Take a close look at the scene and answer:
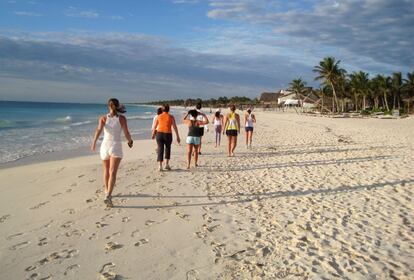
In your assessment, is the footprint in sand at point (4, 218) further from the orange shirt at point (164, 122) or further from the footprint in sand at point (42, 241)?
the orange shirt at point (164, 122)

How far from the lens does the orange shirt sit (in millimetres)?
8484

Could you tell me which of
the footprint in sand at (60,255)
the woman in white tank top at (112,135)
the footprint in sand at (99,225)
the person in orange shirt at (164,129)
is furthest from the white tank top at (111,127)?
the person in orange shirt at (164,129)

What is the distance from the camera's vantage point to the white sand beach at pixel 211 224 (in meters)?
3.88

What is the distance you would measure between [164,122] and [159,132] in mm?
267

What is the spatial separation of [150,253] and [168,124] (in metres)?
4.62

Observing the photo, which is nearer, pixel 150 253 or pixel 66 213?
pixel 150 253

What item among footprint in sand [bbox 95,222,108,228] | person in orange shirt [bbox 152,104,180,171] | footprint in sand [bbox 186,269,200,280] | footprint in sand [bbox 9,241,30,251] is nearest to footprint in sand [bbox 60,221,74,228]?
footprint in sand [bbox 95,222,108,228]

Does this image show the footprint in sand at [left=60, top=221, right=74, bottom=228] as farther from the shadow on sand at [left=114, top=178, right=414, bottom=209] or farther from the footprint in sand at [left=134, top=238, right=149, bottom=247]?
the footprint in sand at [left=134, top=238, right=149, bottom=247]

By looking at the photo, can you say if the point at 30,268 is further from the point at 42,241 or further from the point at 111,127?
the point at 111,127

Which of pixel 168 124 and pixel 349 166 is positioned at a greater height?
pixel 168 124

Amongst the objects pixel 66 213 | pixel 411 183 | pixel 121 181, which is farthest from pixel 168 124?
pixel 411 183

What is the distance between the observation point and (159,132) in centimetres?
857

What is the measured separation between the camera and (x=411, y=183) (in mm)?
7602

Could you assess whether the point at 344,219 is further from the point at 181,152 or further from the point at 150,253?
the point at 181,152
